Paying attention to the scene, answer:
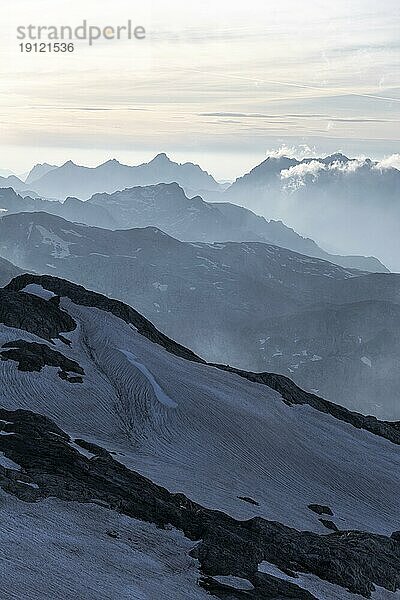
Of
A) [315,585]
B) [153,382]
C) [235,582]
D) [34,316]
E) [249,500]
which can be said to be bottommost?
[315,585]

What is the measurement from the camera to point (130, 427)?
7662 cm

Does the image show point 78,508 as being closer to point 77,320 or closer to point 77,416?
point 77,416

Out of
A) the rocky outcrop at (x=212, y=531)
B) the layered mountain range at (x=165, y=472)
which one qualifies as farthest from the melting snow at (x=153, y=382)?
the rocky outcrop at (x=212, y=531)

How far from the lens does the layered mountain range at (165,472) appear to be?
39.8 m

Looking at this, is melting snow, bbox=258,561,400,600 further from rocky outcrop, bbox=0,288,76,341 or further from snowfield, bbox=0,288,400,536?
rocky outcrop, bbox=0,288,76,341

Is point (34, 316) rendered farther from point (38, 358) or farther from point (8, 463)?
point (8, 463)

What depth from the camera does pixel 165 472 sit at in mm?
63719

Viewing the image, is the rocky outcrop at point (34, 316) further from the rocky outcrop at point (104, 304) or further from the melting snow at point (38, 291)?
the rocky outcrop at point (104, 304)

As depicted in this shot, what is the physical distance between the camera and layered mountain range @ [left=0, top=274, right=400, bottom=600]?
131ft

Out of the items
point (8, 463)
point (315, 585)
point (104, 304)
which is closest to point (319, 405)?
point (104, 304)

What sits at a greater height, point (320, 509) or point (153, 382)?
point (153, 382)

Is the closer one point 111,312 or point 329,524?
point 329,524

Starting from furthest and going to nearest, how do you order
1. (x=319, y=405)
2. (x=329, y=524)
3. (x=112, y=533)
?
(x=319, y=405), (x=329, y=524), (x=112, y=533)

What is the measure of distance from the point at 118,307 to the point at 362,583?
73413 millimetres
